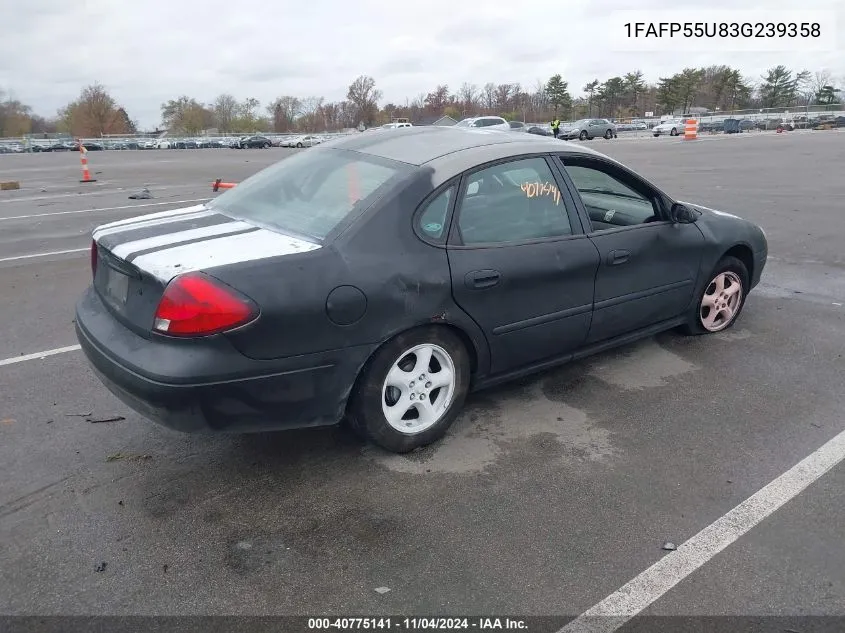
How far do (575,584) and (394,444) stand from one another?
115 centimetres

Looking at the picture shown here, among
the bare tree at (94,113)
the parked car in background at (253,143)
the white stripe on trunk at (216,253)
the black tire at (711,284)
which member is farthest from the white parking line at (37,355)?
the bare tree at (94,113)

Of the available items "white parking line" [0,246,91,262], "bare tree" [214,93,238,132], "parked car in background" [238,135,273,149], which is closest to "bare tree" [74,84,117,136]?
"bare tree" [214,93,238,132]

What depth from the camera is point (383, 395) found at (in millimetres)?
3186

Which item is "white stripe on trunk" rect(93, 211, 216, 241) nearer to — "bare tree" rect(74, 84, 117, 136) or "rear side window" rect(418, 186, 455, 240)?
"rear side window" rect(418, 186, 455, 240)

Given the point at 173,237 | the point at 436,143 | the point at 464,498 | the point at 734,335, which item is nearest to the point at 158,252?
the point at 173,237

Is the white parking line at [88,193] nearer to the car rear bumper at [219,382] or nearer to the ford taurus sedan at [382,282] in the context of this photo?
the ford taurus sedan at [382,282]

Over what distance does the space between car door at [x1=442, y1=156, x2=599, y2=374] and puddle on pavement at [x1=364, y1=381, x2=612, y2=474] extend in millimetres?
312

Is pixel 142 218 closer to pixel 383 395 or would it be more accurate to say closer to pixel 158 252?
pixel 158 252

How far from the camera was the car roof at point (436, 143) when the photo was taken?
3596 millimetres

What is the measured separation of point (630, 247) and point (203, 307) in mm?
2576

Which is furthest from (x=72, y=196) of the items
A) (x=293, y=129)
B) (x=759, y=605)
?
(x=293, y=129)

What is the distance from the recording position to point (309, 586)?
96.7 inches

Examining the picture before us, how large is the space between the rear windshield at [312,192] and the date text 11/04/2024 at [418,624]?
164 centimetres

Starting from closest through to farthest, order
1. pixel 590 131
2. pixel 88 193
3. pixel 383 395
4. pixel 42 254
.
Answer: pixel 383 395
pixel 42 254
pixel 88 193
pixel 590 131
